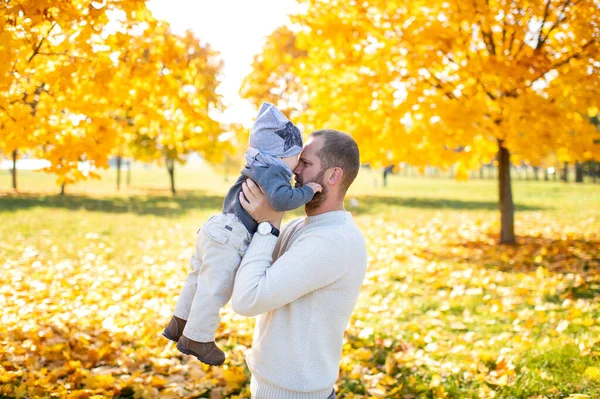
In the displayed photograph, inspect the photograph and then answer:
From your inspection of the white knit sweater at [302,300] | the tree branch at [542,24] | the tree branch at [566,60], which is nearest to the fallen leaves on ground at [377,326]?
the white knit sweater at [302,300]

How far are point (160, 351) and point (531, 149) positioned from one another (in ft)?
20.4

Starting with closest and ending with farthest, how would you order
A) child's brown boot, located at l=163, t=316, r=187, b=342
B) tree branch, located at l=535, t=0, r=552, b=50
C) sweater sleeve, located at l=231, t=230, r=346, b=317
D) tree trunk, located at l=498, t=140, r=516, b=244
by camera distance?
sweater sleeve, located at l=231, t=230, r=346, b=317, child's brown boot, located at l=163, t=316, r=187, b=342, tree branch, located at l=535, t=0, r=552, b=50, tree trunk, located at l=498, t=140, r=516, b=244

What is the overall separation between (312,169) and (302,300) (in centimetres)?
55

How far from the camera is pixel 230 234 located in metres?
2.20

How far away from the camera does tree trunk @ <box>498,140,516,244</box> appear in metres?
10.1

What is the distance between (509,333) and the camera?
5.23 metres

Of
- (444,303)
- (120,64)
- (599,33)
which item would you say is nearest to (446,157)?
(599,33)

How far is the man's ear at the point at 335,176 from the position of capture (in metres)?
2.17

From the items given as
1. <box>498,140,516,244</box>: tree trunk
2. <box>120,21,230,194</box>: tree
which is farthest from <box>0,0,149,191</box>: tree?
<box>498,140,516,244</box>: tree trunk

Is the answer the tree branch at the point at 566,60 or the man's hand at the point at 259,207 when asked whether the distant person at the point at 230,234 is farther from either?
the tree branch at the point at 566,60

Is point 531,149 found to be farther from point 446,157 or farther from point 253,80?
point 253,80

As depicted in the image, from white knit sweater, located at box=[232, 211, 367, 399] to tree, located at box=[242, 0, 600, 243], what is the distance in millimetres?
6183

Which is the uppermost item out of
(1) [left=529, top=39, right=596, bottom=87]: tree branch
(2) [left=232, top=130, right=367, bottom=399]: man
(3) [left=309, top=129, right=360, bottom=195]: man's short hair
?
(1) [left=529, top=39, right=596, bottom=87]: tree branch

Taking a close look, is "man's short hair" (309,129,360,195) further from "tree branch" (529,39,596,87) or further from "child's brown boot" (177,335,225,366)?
"tree branch" (529,39,596,87)
